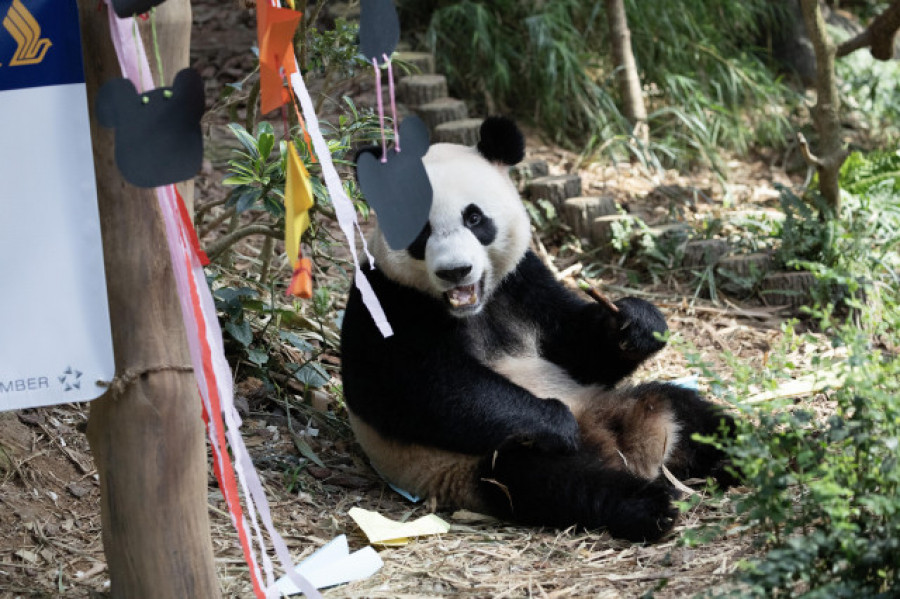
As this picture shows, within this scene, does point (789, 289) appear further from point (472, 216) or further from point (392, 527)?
point (392, 527)

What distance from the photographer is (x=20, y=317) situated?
2.04 m

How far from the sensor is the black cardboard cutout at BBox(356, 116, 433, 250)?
6.47ft

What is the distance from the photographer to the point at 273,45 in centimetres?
186

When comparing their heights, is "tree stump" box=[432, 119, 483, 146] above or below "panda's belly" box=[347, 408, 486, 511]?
above

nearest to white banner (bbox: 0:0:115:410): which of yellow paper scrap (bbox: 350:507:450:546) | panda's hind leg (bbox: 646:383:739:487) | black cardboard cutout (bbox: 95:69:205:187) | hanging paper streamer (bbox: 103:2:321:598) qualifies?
hanging paper streamer (bbox: 103:2:321:598)

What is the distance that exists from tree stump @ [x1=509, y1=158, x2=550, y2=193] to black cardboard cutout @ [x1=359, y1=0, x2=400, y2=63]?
Answer: 4248mm

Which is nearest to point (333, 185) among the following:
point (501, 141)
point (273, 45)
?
point (273, 45)

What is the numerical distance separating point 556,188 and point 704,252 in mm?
1035

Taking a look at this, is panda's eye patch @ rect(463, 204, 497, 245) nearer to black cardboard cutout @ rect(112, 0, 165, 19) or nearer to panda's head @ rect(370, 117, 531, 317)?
panda's head @ rect(370, 117, 531, 317)

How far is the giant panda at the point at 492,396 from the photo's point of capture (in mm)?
3121

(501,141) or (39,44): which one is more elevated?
Result: (39,44)

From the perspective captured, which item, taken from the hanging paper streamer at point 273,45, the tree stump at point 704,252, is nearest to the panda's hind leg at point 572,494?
the hanging paper streamer at point 273,45

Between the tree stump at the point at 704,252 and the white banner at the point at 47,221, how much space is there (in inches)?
158

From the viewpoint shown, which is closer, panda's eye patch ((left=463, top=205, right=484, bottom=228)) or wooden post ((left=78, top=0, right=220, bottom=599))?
wooden post ((left=78, top=0, right=220, bottom=599))
